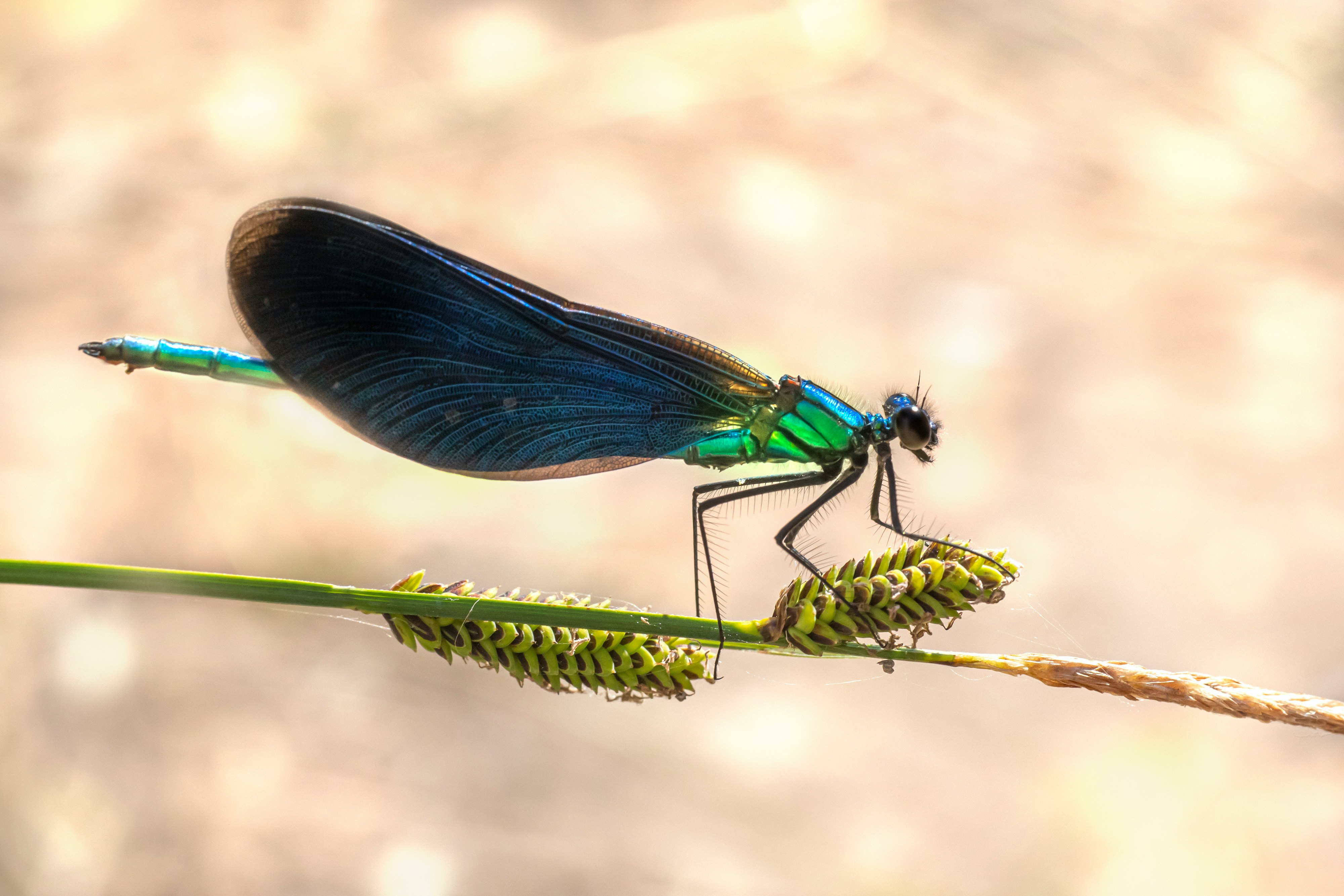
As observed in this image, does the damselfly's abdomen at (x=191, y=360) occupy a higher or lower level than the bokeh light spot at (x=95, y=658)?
higher

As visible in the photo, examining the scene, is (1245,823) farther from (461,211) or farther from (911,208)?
(461,211)

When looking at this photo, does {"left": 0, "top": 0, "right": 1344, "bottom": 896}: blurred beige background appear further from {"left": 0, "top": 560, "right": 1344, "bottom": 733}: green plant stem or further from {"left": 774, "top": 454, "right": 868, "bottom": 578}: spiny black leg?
{"left": 0, "top": 560, "right": 1344, "bottom": 733}: green plant stem

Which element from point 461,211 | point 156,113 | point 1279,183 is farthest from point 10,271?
point 1279,183

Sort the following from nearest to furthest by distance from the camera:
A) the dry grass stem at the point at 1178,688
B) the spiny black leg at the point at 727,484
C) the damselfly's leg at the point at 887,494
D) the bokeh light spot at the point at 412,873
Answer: the dry grass stem at the point at 1178,688 → the spiny black leg at the point at 727,484 → the damselfly's leg at the point at 887,494 → the bokeh light spot at the point at 412,873

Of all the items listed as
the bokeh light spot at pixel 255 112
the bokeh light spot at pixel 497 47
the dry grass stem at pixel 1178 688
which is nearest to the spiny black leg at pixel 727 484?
the dry grass stem at pixel 1178 688

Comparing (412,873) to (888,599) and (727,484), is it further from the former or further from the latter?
(888,599)

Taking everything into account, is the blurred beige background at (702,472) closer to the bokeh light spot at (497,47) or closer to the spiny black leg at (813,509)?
the bokeh light spot at (497,47)
